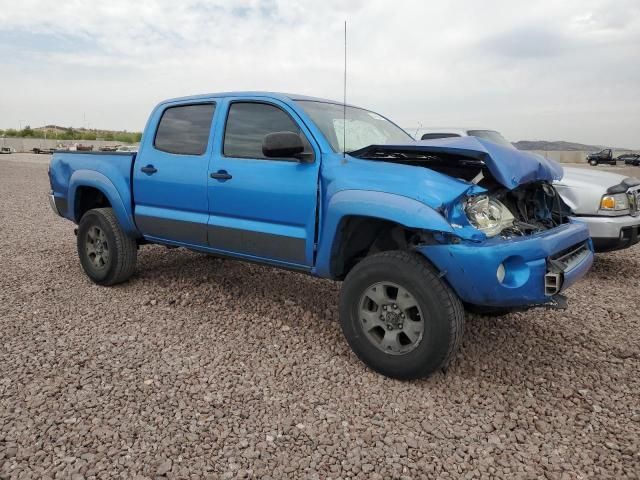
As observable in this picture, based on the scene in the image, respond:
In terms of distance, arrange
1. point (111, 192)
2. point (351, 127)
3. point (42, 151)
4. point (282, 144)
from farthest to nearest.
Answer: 1. point (42, 151)
2. point (111, 192)
3. point (351, 127)
4. point (282, 144)

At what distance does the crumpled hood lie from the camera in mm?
2967

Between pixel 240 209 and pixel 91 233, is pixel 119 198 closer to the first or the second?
pixel 91 233

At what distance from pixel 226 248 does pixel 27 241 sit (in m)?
4.66

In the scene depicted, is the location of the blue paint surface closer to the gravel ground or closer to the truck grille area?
the truck grille area

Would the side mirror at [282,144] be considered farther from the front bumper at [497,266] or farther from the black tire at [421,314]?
the front bumper at [497,266]

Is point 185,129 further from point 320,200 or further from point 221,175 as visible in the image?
point 320,200

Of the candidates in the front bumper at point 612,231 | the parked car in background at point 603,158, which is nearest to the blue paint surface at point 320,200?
the front bumper at point 612,231

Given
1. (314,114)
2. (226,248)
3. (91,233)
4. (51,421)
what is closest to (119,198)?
(91,233)

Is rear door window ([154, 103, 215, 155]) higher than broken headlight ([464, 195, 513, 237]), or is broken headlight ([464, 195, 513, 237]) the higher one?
rear door window ([154, 103, 215, 155])

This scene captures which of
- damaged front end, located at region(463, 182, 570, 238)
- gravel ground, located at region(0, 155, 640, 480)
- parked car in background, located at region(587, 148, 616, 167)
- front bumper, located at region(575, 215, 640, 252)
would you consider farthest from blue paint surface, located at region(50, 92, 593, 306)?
parked car in background, located at region(587, 148, 616, 167)

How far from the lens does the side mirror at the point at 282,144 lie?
3248 millimetres

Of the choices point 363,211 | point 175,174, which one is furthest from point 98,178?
point 363,211

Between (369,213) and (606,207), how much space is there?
3.37m

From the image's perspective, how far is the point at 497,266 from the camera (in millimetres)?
2740
